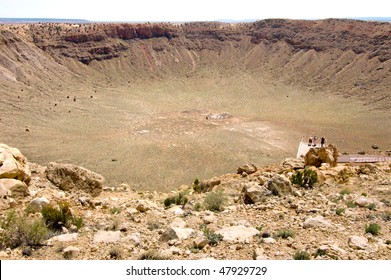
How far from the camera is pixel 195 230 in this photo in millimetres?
10727

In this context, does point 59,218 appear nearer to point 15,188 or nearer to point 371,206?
point 15,188

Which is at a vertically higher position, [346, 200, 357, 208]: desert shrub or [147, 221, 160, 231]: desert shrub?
[346, 200, 357, 208]: desert shrub

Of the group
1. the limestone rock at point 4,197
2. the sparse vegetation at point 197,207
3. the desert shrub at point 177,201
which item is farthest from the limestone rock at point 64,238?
the desert shrub at point 177,201

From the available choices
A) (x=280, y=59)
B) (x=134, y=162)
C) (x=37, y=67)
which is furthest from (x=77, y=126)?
(x=280, y=59)

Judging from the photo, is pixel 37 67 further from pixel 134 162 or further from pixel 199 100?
pixel 134 162

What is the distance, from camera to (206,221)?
11.6 metres

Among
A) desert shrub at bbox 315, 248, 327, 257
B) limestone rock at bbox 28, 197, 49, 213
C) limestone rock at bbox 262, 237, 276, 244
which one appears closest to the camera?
desert shrub at bbox 315, 248, 327, 257

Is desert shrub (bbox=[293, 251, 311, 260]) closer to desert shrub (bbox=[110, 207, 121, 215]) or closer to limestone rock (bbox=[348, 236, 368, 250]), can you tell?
limestone rock (bbox=[348, 236, 368, 250])

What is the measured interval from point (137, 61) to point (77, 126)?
1579 inches

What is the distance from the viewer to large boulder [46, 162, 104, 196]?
16844 mm

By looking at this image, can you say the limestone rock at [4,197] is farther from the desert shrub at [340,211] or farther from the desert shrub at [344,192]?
the desert shrub at [344,192]

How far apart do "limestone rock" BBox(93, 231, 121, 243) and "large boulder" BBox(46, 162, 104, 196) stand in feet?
23.3

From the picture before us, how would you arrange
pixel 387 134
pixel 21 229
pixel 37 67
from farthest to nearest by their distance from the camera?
pixel 37 67, pixel 387 134, pixel 21 229

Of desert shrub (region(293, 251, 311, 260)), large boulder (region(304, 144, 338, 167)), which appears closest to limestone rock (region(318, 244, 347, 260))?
desert shrub (region(293, 251, 311, 260))
